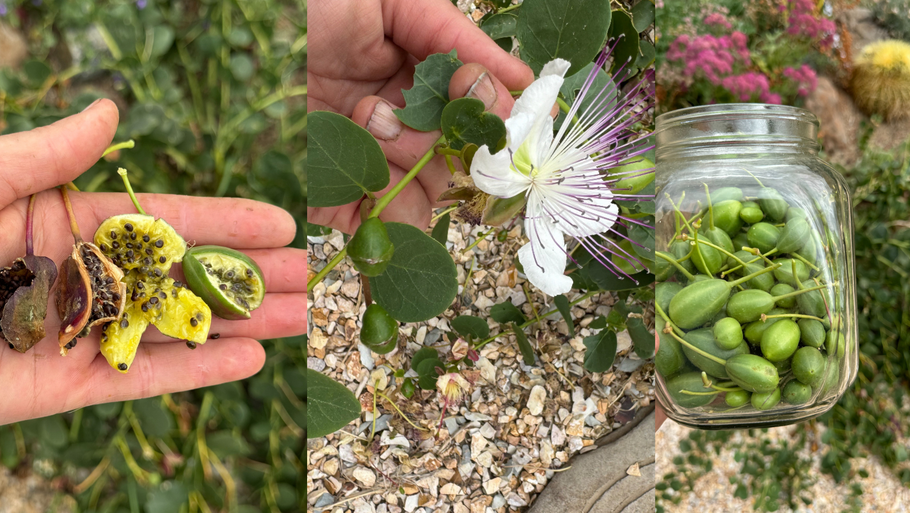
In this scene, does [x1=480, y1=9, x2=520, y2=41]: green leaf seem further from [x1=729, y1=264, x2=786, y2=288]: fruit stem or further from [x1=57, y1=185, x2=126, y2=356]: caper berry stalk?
[x1=57, y1=185, x2=126, y2=356]: caper berry stalk

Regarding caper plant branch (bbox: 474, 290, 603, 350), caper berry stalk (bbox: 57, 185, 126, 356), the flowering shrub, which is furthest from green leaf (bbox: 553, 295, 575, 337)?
the flowering shrub

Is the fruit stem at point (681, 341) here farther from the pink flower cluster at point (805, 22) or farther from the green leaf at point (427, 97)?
the pink flower cluster at point (805, 22)

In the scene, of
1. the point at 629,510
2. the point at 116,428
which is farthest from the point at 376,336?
the point at 116,428

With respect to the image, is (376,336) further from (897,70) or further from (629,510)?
(897,70)

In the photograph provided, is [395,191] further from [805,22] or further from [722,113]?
[805,22]

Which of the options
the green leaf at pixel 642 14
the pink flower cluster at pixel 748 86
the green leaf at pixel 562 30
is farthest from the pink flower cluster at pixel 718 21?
the green leaf at pixel 562 30

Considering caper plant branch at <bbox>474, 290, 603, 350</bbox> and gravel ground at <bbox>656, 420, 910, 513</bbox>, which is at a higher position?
caper plant branch at <bbox>474, 290, 603, 350</bbox>
